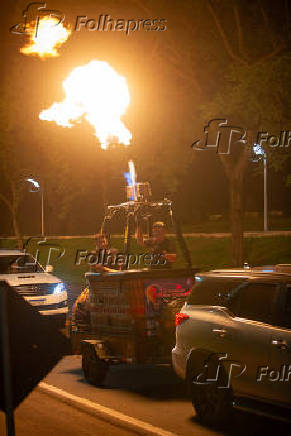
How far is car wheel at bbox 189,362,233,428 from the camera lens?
31.1ft

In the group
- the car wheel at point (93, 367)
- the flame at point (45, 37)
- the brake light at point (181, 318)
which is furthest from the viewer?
the flame at point (45, 37)

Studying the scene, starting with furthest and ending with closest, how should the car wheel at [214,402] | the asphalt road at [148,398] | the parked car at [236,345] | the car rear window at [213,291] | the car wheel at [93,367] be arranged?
the car wheel at [93,367], the car rear window at [213,291], the asphalt road at [148,398], the car wheel at [214,402], the parked car at [236,345]

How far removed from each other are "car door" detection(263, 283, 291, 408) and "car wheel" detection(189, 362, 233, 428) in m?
0.78

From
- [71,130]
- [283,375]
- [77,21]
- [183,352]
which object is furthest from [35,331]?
[71,130]

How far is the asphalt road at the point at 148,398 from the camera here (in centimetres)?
972

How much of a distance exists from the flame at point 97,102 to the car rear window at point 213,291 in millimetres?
9966

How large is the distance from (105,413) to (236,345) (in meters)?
1.98

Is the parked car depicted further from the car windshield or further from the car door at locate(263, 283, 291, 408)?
the car windshield

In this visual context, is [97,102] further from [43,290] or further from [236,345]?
[236,345]

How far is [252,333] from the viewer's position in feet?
29.9

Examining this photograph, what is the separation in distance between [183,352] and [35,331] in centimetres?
515

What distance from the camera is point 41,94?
33.7 meters

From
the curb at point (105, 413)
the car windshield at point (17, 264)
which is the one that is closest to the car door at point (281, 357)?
the curb at point (105, 413)

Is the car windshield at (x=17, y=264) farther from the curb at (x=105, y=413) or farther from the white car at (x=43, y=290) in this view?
the curb at (x=105, y=413)
